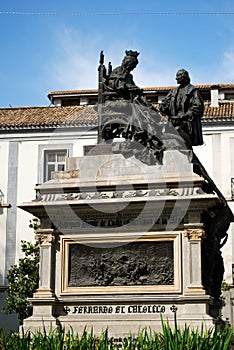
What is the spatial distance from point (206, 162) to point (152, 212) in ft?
76.0

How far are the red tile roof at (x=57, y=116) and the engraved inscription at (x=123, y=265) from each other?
76.9 ft

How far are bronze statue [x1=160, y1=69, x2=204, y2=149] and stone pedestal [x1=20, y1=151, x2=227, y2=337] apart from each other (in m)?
1.00

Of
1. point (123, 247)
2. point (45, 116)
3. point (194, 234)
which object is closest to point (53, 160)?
point (45, 116)

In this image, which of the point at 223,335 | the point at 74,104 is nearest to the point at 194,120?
the point at 223,335

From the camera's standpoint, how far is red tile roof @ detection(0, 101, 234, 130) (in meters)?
37.9

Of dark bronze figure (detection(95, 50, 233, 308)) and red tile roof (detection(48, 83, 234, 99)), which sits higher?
red tile roof (detection(48, 83, 234, 99))

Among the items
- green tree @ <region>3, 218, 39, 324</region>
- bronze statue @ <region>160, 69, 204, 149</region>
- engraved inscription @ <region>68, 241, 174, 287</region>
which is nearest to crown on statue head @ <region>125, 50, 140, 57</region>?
bronze statue @ <region>160, 69, 204, 149</region>

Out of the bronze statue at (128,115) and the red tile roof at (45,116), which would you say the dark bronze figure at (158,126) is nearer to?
the bronze statue at (128,115)

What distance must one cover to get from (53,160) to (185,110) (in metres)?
23.4

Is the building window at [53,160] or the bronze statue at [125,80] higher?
the building window at [53,160]

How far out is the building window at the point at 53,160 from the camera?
3775 cm

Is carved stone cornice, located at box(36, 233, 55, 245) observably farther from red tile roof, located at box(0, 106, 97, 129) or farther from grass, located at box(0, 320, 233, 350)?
red tile roof, located at box(0, 106, 97, 129)

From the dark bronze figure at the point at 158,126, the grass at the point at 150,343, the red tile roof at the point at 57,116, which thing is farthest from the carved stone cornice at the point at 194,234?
the red tile roof at the point at 57,116

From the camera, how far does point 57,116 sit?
39.4 metres
